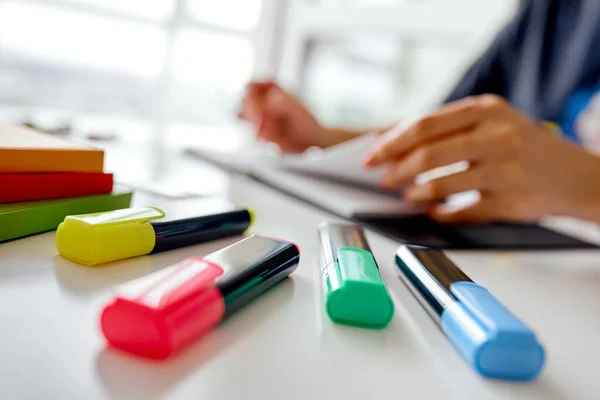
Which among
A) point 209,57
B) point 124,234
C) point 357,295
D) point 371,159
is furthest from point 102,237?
point 209,57

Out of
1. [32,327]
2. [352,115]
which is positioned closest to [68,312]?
[32,327]

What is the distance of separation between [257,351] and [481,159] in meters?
0.32

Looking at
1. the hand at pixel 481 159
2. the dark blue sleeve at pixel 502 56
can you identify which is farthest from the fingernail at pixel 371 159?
the dark blue sleeve at pixel 502 56

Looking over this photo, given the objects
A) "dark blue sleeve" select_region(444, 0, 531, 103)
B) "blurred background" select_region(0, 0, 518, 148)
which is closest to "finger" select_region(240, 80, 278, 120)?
"dark blue sleeve" select_region(444, 0, 531, 103)

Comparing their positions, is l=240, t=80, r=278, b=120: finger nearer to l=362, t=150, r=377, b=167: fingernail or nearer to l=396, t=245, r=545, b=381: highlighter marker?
l=362, t=150, r=377, b=167: fingernail

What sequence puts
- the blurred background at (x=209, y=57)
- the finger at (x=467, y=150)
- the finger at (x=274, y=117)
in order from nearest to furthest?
the finger at (x=467, y=150)
the finger at (x=274, y=117)
the blurred background at (x=209, y=57)

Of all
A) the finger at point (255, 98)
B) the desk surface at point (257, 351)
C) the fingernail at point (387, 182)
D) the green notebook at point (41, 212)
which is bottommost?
the desk surface at point (257, 351)

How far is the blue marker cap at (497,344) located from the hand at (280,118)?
20.8 inches

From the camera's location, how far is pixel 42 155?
246 millimetres

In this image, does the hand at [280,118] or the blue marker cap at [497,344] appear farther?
the hand at [280,118]

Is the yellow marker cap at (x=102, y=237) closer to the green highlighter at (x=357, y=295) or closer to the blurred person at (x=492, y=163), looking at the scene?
the green highlighter at (x=357, y=295)

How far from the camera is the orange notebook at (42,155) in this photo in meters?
0.24

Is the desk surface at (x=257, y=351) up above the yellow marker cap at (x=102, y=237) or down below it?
below

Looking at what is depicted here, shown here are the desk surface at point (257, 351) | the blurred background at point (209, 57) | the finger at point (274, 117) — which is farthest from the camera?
the blurred background at point (209, 57)
